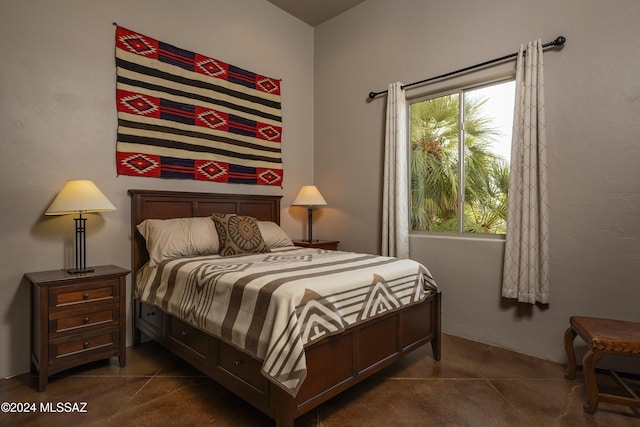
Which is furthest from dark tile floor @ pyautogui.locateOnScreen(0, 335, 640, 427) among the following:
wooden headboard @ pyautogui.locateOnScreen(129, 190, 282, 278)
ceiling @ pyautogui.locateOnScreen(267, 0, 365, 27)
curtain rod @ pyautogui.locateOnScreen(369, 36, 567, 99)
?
ceiling @ pyautogui.locateOnScreen(267, 0, 365, 27)

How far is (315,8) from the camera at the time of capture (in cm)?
400

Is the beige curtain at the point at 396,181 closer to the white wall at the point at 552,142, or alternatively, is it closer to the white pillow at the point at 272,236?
the white wall at the point at 552,142

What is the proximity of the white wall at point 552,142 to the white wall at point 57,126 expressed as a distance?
5.84ft

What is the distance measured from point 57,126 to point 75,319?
4.45 feet

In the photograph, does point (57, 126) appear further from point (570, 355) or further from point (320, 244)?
point (570, 355)

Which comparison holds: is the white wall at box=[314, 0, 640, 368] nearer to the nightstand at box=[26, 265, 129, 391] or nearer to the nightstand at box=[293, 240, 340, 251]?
the nightstand at box=[293, 240, 340, 251]

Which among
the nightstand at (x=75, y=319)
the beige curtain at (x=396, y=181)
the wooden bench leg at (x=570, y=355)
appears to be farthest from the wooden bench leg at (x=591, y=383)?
the nightstand at (x=75, y=319)

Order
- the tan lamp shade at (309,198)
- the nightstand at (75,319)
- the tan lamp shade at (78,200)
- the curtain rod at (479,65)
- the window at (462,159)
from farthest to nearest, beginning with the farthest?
the tan lamp shade at (309,198), the window at (462,159), the curtain rod at (479,65), the tan lamp shade at (78,200), the nightstand at (75,319)

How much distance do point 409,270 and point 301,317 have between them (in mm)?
1012

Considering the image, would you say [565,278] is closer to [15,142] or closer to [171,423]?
[171,423]

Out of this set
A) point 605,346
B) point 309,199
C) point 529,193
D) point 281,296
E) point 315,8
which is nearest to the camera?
point 281,296

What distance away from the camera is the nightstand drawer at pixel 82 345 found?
218 cm

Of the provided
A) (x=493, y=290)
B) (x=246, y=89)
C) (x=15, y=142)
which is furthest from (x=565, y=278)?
(x=15, y=142)

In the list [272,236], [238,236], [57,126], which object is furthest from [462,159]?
[57,126]
